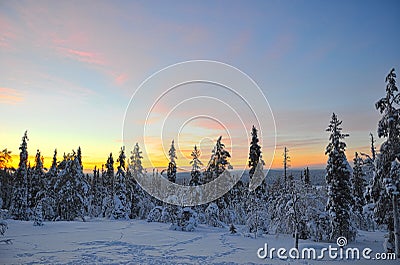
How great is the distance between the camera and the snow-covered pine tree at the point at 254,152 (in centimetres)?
4681

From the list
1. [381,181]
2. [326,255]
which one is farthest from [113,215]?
[381,181]

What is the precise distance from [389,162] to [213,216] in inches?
1102

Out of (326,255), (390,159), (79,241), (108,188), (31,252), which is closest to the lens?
(31,252)

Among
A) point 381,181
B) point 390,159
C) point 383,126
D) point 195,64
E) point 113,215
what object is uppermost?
point 195,64

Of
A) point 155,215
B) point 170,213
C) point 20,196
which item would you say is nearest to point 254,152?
point 170,213

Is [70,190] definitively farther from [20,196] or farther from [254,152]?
[254,152]

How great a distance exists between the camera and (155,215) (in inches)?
1863

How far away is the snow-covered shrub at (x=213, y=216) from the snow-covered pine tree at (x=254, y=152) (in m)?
7.51

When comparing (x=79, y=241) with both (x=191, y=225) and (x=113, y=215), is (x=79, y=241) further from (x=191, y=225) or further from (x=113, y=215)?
(x=113, y=215)

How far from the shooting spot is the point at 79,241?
78.9 ft

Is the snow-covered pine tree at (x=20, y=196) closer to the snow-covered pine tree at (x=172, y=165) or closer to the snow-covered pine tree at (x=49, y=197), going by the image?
the snow-covered pine tree at (x=49, y=197)

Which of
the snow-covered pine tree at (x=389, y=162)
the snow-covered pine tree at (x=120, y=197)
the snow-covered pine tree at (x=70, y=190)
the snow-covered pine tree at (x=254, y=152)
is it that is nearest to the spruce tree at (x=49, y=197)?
the snow-covered pine tree at (x=70, y=190)

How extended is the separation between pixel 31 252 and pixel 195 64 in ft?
52.6

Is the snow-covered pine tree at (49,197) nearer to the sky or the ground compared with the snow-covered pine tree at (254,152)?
nearer to the ground
